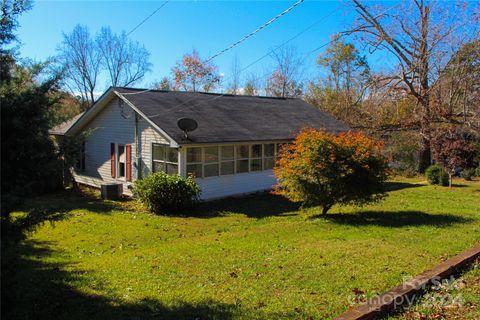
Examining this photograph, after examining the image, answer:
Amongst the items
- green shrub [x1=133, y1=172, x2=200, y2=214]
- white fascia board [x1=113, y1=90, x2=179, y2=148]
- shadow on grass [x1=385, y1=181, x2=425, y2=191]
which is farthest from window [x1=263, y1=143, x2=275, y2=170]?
shadow on grass [x1=385, y1=181, x2=425, y2=191]

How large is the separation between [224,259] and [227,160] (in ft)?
29.1

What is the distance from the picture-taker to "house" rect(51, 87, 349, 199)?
1490cm

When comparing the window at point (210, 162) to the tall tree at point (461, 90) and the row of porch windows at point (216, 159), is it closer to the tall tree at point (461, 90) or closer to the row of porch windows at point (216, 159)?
the row of porch windows at point (216, 159)

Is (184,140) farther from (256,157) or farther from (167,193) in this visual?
(256,157)

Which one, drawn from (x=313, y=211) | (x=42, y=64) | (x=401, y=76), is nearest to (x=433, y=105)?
(x=401, y=76)

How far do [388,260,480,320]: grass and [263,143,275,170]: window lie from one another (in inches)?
468

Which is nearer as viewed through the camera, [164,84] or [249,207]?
[249,207]

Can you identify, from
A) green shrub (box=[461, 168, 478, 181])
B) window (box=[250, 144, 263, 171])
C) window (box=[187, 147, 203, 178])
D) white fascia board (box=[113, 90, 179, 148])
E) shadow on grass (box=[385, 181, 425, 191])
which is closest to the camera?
white fascia board (box=[113, 90, 179, 148])

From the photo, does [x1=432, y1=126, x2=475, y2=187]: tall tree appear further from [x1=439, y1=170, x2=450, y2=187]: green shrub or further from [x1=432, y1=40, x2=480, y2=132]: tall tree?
[x1=432, y1=40, x2=480, y2=132]: tall tree

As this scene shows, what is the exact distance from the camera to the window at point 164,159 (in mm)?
14938

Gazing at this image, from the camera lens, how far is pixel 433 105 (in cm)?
2284

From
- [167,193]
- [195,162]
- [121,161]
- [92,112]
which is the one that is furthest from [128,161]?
[167,193]

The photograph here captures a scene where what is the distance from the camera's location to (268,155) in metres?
17.7

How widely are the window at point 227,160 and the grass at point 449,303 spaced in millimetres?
10670
